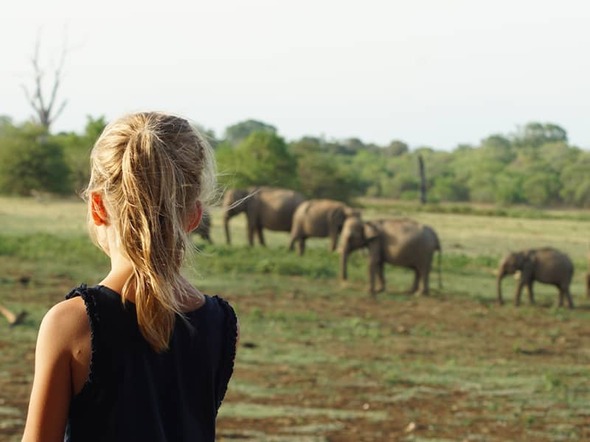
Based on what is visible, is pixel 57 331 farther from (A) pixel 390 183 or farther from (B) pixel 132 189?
(A) pixel 390 183

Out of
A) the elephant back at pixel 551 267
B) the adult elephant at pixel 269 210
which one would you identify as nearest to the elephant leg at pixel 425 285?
the elephant back at pixel 551 267

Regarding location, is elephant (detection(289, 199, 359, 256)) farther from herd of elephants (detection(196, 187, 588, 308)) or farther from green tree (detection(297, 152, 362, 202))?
green tree (detection(297, 152, 362, 202))

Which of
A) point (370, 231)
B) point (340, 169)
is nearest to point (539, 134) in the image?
point (340, 169)

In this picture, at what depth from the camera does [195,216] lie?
88.4 inches

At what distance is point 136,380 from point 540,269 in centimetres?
1501

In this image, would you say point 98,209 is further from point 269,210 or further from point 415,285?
point 269,210

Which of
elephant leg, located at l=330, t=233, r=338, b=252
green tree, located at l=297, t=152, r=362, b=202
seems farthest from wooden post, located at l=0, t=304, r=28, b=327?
green tree, located at l=297, t=152, r=362, b=202

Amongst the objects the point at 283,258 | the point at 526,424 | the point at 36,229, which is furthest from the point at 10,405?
the point at 36,229

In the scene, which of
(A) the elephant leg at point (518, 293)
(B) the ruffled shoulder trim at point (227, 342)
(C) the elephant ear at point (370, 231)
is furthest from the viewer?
(C) the elephant ear at point (370, 231)

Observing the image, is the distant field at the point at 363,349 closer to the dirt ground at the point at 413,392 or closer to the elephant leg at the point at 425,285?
the dirt ground at the point at 413,392

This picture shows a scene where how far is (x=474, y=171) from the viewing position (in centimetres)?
5616

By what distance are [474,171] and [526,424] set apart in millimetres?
48527

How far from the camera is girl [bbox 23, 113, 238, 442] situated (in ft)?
6.82

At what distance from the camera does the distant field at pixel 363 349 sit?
26.9 ft
